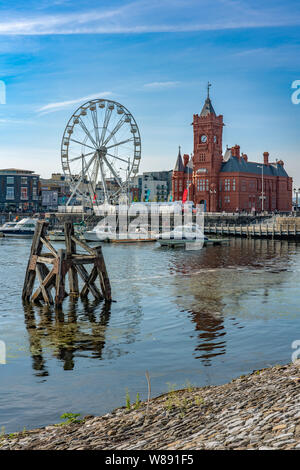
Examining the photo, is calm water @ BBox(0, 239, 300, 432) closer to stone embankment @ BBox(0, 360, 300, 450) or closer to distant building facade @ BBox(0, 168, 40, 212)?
stone embankment @ BBox(0, 360, 300, 450)

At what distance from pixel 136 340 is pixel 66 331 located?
315 centimetres

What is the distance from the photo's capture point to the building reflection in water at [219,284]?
65.6ft

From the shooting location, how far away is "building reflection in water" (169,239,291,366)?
65.6 ft

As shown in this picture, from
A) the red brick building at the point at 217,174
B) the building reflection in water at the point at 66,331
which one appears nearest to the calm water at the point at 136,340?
the building reflection in water at the point at 66,331

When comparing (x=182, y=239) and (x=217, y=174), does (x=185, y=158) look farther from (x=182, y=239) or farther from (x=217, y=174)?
(x=182, y=239)

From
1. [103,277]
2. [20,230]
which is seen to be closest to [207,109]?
[20,230]

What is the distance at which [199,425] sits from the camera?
9172mm

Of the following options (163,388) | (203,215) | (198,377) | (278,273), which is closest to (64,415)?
(163,388)

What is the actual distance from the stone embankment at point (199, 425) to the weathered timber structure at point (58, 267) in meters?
12.6

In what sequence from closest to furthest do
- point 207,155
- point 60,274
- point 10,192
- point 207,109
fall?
point 60,274
point 207,155
point 207,109
point 10,192

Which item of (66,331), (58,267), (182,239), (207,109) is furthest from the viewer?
(207,109)

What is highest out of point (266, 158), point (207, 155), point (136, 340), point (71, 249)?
point (266, 158)
